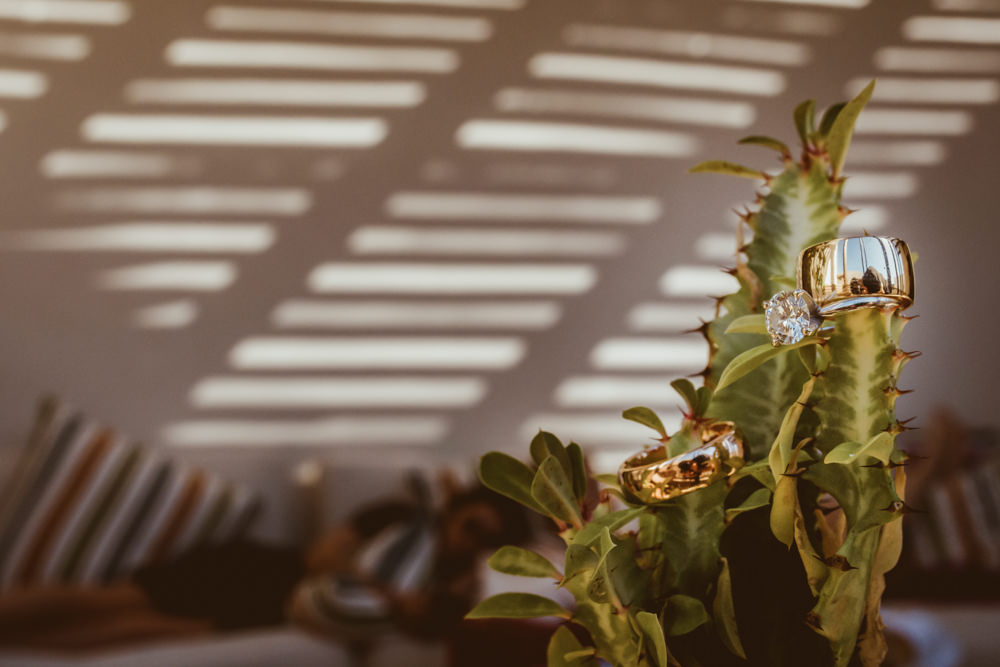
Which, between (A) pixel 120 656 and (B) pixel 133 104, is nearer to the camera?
(A) pixel 120 656

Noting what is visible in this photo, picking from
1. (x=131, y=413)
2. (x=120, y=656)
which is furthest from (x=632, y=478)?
(x=131, y=413)

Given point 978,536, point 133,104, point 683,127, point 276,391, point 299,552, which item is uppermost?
point 133,104

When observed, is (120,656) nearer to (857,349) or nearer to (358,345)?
(358,345)

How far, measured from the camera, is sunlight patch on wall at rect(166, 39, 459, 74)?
2.60m

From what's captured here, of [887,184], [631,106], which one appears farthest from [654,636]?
[887,184]

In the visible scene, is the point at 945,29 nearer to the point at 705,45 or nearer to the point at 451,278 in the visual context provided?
the point at 705,45

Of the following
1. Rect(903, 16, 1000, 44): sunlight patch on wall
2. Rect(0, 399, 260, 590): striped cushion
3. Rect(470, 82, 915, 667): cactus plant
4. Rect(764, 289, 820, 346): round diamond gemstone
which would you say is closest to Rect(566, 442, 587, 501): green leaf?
Rect(470, 82, 915, 667): cactus plant

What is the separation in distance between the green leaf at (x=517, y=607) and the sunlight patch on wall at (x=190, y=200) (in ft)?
7.90

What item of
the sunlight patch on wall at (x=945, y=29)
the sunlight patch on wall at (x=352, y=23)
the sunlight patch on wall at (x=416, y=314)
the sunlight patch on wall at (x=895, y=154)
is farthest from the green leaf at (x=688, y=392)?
the sunlight patch on wall at (x=945, y=29)

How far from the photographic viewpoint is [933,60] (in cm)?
303

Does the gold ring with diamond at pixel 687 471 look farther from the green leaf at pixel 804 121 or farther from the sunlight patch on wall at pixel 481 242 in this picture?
the sunlight patch on wall at pixel 481 242

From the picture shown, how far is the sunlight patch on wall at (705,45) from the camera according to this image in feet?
9.66

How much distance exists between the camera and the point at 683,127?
9.80 feet

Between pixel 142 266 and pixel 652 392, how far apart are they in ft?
5.21
